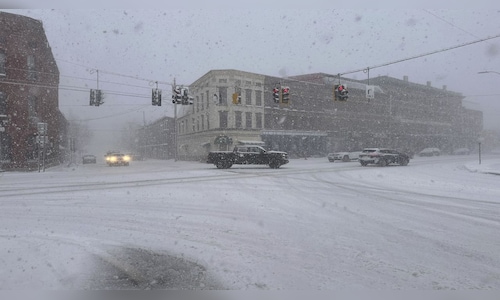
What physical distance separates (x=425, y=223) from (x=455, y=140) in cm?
7669

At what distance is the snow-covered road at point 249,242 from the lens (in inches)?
161

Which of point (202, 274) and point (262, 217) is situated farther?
point (262, 217)

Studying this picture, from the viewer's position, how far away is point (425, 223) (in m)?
6.96

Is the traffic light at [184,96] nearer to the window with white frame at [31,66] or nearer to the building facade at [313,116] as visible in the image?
the building facade at [313,116]

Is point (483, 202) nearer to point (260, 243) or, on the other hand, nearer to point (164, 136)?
point (260, 243)

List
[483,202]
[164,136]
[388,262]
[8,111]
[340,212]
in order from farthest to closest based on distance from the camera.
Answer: [164,136], [8,111], [483,202], [340,212], [388,262]

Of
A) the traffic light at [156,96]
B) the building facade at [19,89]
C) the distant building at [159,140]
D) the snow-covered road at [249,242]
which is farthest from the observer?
the distant building at [159,140]

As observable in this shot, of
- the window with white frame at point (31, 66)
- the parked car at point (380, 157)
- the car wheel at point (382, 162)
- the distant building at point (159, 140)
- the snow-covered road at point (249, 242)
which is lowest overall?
the snow-covered road at point (249, 242)

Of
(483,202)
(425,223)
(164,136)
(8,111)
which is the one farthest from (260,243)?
(164,136)

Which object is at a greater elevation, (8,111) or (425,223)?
(8,111)

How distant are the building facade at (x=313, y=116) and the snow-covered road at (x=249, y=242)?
50.8ft

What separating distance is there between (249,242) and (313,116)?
43944 mm

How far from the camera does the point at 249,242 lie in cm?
555

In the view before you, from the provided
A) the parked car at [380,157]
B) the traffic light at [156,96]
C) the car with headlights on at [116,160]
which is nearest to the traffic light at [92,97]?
the traffic light at [156,96]
